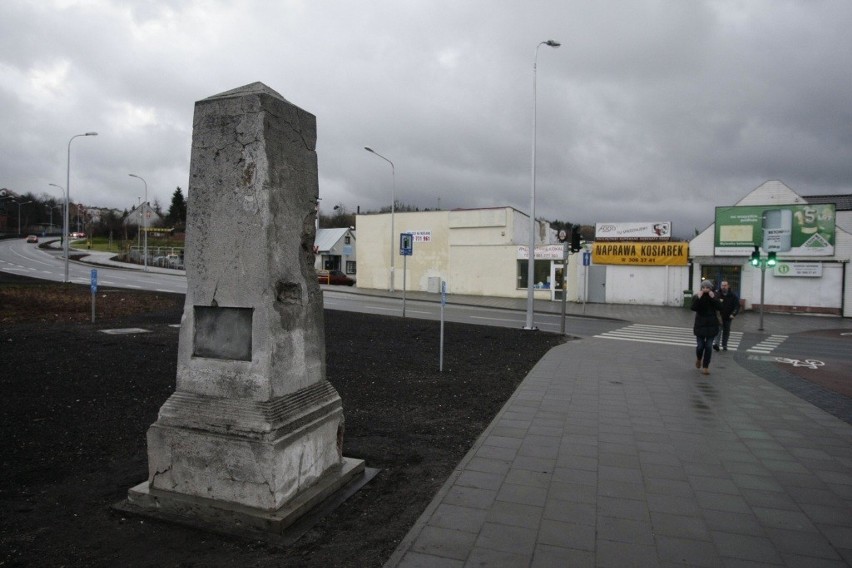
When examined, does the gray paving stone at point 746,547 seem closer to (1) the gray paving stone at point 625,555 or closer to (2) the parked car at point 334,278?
(1) the gray paving stone at point 625,555

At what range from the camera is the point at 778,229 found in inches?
1133

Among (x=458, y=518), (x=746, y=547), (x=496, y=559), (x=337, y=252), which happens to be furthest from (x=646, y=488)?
(x=337, y=252)

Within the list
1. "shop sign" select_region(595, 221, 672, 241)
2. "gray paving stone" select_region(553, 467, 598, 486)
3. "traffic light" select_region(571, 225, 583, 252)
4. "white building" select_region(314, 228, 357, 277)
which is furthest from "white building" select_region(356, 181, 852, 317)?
"gray paving stone" select_region(553, 467, 598, 486)

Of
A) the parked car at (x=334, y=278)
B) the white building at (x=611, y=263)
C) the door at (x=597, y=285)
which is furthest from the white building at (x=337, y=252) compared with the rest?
the door at (x=597, y=285)

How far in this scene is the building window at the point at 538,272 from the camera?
33.5 m

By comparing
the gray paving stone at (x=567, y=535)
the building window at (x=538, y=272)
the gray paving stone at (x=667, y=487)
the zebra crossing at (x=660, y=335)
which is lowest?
the gray paving stone at (x=567, y=535)

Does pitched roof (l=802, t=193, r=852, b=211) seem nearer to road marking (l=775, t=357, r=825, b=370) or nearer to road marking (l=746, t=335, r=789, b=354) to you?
road marking (l=746, t=335, r=789, b=354)

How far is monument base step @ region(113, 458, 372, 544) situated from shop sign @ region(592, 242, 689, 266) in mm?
30057

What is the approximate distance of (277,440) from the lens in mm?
3975

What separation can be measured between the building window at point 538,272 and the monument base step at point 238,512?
98.8 ft

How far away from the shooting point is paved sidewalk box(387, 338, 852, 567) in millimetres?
3684

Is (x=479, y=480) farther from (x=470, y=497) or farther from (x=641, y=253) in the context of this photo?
(x=641, y=253)

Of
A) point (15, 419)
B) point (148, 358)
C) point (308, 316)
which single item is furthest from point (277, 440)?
point (148, 358)

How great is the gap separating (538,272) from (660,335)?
15955mm
